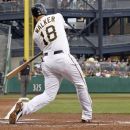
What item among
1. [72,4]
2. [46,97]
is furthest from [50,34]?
[72,4]

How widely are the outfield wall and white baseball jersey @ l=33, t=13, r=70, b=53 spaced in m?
20.4

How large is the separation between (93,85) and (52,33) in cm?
2145

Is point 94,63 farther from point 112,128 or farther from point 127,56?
point 112,128

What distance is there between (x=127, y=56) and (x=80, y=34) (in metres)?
6.60

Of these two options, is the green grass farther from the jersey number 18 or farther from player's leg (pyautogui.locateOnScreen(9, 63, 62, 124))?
the jersey number 18

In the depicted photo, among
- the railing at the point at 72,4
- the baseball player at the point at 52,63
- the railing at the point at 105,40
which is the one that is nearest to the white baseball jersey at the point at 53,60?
the baseball player at the point at 52,63

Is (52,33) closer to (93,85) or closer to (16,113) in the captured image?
(16,113)

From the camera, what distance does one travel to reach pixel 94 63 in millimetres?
29375

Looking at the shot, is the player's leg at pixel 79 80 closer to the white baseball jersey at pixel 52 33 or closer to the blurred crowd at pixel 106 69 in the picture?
the white baseball jersey at pixel 52 33

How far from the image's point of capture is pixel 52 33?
811 centimetres

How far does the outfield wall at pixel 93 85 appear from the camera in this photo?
2864 cm

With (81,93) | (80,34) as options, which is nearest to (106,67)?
(80,34)

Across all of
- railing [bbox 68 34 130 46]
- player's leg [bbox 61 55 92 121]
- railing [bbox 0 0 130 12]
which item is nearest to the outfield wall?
railing [bbox 0 0 130 12]

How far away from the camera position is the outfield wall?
28.6m
